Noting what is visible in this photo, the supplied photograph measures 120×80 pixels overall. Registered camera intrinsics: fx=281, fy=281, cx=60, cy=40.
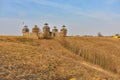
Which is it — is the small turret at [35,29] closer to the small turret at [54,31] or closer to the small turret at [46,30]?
the small turret at [46,30]

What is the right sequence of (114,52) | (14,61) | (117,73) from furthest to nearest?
(114,52)
(117,73)
(14,61)

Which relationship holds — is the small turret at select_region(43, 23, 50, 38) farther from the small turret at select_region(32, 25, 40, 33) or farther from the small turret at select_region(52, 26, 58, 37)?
the small turret at select_region(52, 26, 58, 37)

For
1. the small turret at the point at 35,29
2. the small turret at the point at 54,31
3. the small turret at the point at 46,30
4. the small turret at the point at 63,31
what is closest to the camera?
the small turret at the point at 35,29

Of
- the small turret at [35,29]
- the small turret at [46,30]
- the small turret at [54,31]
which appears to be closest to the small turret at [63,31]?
the small turret at [54,31]

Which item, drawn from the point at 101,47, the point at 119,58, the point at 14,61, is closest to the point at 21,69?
the point at 14,61

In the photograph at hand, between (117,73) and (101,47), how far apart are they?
581 cm

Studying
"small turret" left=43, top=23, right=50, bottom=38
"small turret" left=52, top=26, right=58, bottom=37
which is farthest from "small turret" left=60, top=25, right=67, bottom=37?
"small turret" left=43, top=23, right=50, bottom=38

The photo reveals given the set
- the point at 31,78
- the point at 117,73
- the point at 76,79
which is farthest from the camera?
the point at 117,73

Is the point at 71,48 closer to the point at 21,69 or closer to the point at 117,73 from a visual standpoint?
the point at 117,73

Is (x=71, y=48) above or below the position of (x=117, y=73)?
above

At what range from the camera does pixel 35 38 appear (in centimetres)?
2877

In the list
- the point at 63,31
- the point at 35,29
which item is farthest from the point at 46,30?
the point at 63,31

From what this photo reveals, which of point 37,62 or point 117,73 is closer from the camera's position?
point 37,62

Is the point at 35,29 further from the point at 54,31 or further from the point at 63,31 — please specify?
the point at 63,31
